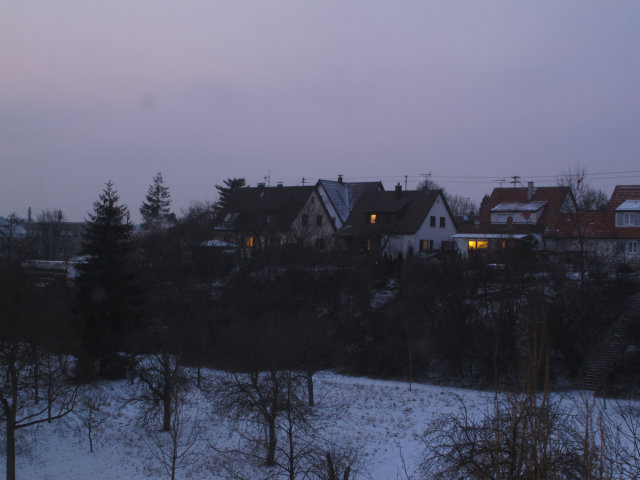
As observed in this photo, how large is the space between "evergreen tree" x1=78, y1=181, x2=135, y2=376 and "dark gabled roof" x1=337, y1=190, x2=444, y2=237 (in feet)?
70.7

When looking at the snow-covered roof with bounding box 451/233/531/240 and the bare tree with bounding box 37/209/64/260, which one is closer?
the snow-covered roof with bounding box 451/233/531/240

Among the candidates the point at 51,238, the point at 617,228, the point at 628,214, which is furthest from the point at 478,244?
the point at 51,238

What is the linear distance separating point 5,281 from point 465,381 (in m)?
23.8

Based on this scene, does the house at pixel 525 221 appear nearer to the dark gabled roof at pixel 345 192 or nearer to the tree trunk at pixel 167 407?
the dark gabled roof at pixel 345 192

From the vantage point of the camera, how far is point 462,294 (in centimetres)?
3200

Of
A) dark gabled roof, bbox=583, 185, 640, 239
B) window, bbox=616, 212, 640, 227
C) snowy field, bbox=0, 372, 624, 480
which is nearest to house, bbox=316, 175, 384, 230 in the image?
dark gabled roof, bbox=583, 185, 640, 239

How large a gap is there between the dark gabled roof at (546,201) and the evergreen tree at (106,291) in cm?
2893

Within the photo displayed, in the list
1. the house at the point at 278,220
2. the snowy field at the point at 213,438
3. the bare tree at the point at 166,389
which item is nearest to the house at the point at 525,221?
the house at the point at 278,220

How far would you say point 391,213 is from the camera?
47.7 metres

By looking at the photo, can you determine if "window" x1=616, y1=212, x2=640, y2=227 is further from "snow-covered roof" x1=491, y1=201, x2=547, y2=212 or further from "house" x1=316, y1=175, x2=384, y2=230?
"house" x1=316, y1=175, x2=384, y2=230

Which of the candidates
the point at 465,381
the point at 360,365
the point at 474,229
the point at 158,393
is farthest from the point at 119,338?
the point at 474,229

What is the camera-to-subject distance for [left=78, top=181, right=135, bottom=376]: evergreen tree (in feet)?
93.1

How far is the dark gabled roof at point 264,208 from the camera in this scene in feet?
163

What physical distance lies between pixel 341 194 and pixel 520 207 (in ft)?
57.7
